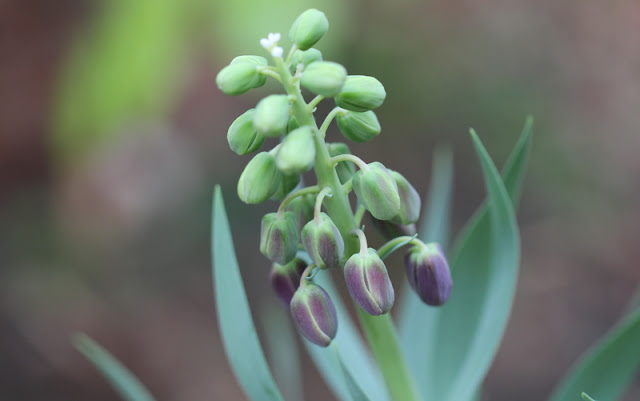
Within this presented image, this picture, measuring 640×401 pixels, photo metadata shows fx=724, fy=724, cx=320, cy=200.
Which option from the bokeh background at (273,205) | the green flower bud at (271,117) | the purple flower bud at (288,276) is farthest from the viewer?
the bokeh background at (273,205)

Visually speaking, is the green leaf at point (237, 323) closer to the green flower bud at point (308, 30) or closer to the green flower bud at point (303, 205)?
the green flower bud at point (303, 205)

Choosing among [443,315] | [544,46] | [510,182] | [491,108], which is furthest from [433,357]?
[544,46]

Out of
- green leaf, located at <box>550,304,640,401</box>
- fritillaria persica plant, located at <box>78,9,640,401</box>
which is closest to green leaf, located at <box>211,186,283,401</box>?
fritillaria persica plant, located at <box>78,9,640,401</box>

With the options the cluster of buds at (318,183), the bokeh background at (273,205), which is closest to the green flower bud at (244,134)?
the cluster of buds at (318,183)

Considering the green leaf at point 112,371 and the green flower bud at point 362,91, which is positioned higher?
the green flower bud at point 362,91

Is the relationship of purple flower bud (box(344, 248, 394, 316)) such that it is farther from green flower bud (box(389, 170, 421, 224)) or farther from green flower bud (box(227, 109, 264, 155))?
green flower bud (box(227, 109, 264, 155))

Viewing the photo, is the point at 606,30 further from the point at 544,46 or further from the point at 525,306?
the point at 525,306

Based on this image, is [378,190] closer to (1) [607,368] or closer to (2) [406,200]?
(2) [406,200]
